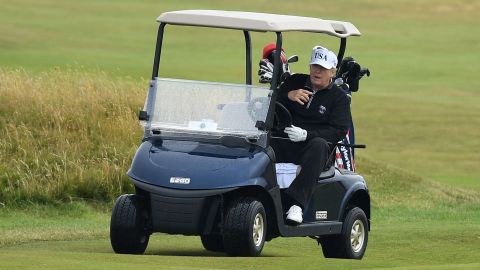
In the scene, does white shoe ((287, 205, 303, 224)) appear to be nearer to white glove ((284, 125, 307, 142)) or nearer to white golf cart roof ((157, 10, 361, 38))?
white glove ((284, 125, 307, 142))

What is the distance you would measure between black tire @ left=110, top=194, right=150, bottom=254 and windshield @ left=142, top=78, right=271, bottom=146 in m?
0.71

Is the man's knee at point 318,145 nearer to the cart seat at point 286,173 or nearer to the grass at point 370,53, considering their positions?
the cart seat at point 286,173

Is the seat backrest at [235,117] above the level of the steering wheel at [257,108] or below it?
below

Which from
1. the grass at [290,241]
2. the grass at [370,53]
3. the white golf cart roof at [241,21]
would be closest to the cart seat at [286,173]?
the grass at [290,241]

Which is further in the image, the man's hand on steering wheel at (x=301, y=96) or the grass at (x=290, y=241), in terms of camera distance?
the man's hand on steering wheel at (x=301, y=96)

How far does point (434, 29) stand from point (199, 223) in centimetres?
3954

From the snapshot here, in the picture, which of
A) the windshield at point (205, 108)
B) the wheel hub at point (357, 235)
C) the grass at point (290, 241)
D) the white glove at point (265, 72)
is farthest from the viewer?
the white glove at point (265, 72)

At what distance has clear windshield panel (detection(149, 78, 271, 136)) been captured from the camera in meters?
11.0

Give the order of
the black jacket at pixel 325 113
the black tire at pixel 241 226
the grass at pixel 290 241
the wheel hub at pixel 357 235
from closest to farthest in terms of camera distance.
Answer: the grass at pixel 290 241 < the black tire at pixel 241 226 < the black jacket at pixel 325 113 < the wheel hub at pixel 357 235

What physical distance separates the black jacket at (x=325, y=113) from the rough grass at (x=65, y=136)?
16.9 ft

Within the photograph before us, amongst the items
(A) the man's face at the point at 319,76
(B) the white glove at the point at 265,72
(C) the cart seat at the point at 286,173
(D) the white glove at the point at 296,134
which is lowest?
(C) the cart seat at the point at 286,173

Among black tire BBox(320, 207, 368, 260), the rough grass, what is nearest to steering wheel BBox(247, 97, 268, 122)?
black tire BBox(320, 207, 368, 260)

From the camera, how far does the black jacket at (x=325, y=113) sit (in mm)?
11117

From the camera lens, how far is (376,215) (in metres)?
17.0
